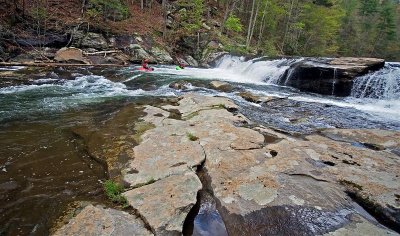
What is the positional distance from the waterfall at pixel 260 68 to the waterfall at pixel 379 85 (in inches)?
155

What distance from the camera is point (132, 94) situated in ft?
32.3

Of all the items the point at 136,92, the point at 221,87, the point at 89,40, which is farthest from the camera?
the point at 89,40

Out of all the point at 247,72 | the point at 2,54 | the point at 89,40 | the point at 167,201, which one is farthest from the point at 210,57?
the point at 167,201

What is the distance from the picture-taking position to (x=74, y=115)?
22.3ft

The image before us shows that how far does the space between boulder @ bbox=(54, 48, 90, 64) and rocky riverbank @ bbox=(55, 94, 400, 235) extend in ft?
39.2

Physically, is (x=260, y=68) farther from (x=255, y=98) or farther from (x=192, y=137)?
(x=192, y=137)

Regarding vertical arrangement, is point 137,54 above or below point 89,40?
below

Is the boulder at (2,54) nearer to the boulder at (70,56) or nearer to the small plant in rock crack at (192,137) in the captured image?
the boulder at (70,56)

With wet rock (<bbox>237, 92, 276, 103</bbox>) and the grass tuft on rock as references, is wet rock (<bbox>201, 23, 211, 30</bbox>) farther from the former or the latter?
the grass tuft on rock

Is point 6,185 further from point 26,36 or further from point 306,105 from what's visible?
point 26,36

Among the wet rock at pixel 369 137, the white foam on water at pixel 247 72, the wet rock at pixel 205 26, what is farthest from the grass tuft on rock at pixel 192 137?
the wet rock at pixel 205 26

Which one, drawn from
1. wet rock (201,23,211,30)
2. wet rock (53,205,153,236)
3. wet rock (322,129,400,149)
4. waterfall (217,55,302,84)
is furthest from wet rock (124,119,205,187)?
wet rock (201,23,211,30)

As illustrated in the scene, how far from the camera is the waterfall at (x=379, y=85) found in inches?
434

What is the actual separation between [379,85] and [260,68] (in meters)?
6.66
